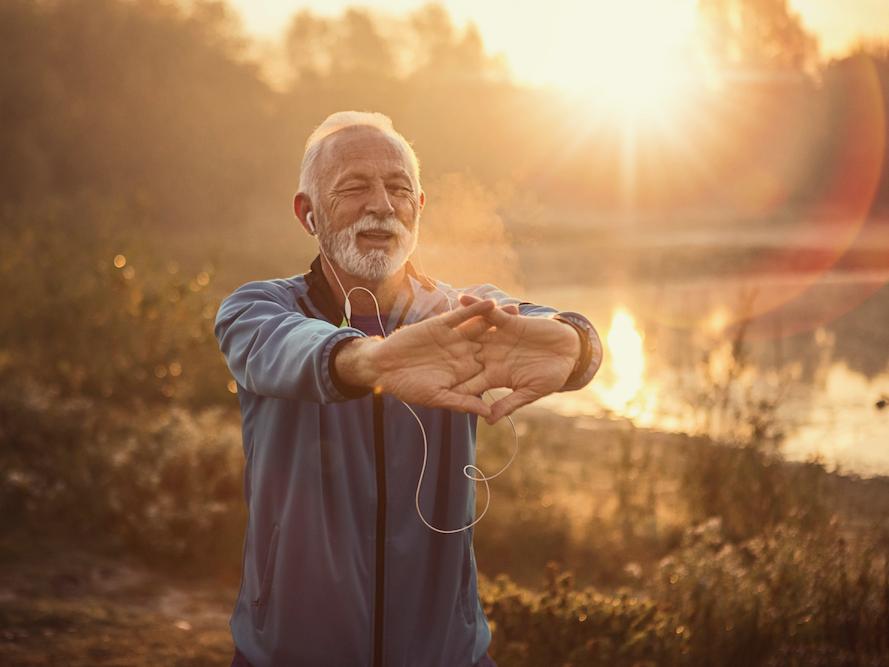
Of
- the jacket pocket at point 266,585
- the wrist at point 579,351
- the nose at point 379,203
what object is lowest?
the jacket pocket at point 266,585

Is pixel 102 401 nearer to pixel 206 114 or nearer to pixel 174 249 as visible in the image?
pixel 174 249

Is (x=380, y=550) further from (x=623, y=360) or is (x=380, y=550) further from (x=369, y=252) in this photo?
(x=623, y=360)

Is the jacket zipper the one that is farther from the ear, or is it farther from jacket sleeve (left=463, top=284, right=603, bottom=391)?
the ear

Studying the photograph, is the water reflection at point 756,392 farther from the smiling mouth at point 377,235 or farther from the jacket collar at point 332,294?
the smiling mouth at point 377,235

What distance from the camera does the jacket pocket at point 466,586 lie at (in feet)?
7.31

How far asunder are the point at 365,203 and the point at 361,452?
26.2 inches

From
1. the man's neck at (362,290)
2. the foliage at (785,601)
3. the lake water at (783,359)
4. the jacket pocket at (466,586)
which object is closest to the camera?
the jacket pocket at (466,586)

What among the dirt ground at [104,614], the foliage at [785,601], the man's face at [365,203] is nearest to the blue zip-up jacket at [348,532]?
the man's face at [365,203]

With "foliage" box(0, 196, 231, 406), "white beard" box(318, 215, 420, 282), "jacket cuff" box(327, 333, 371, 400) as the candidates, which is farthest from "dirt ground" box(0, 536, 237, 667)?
"jacket cuff" box(327, 333, 371, 400)

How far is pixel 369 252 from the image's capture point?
2.30 m

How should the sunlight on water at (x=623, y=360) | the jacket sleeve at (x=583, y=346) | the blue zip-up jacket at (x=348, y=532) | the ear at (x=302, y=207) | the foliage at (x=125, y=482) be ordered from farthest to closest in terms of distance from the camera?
the sunlight on water at (x=623, y=360)
the foliage at (x=125, y=482)
the ear at (x=302, y=207)
the blue zip-up jacket at (x=348, y=532)
the jacket sleeve at (x=583, y=346)

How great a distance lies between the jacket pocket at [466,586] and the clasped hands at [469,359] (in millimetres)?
555

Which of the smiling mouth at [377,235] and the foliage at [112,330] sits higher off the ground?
the foliage at [112,330]

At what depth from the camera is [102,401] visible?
7594mm
